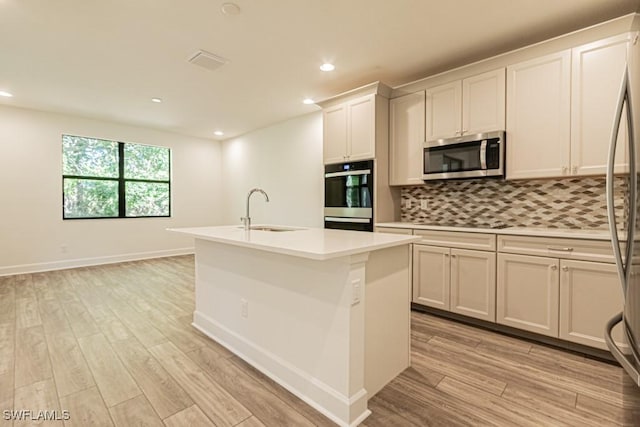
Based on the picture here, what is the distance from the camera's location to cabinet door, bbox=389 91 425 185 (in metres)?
3.40

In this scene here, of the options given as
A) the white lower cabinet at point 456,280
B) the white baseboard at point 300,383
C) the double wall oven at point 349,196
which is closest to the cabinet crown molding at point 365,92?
the double wall oven at point 349,196

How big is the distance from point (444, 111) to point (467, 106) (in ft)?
0.76

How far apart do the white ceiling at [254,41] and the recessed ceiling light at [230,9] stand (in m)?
0.04

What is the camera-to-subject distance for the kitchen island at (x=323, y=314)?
5.17 ft

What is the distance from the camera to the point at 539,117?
261 centimetres

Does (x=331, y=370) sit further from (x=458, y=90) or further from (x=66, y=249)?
(x=66, y=249)

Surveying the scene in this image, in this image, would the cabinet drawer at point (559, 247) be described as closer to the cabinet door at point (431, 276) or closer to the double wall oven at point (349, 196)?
the cabinet door at point (431, 276)

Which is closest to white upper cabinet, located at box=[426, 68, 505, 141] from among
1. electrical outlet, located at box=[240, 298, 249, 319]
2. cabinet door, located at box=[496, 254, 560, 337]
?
cabinet door, located at box=[496, 254, 560, 337]

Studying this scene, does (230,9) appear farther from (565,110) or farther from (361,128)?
(565,110)

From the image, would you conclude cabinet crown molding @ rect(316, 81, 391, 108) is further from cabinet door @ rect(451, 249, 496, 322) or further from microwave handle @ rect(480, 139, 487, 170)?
cabinet door @ rect(451, 249, 496, 322)

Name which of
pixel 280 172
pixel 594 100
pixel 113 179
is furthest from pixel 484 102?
pixel 113 179

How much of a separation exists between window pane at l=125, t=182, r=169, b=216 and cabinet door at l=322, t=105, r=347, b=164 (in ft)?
13.7

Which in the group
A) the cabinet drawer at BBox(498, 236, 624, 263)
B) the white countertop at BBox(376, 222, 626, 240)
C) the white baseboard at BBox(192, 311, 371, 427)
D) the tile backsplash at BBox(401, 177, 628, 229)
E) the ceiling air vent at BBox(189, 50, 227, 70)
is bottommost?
the white baseboard at BBox(192, 311, 371, 427)

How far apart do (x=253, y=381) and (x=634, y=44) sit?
7.70ft
